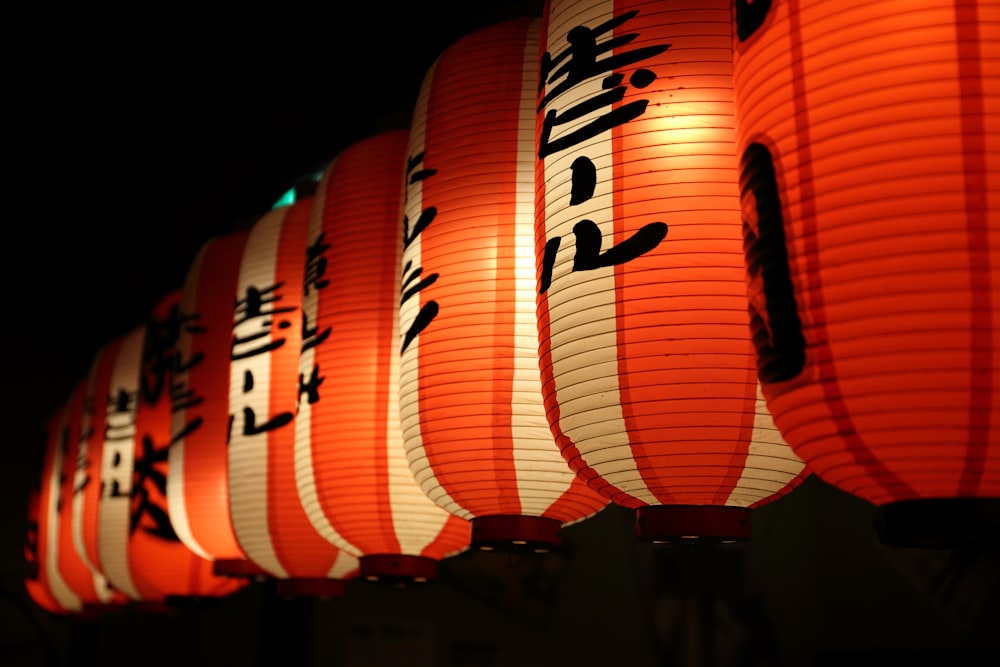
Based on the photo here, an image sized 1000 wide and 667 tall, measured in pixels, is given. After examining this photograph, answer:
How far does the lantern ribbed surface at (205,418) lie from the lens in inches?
168

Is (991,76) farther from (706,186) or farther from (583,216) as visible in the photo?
(583,216)

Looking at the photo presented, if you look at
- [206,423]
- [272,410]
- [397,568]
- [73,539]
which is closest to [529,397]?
[397,568]

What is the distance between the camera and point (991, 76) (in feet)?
4.67

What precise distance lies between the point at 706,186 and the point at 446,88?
111 centimetres

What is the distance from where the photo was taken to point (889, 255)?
57.1 inches

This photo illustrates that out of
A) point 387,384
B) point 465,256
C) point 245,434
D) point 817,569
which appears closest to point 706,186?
point 465,256

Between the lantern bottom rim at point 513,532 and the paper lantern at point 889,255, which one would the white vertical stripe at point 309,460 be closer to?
the lantern bottom rim at point 513,532

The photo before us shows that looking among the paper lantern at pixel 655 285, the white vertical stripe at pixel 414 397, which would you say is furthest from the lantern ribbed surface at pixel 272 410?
the paper lantern at pixel 655 285

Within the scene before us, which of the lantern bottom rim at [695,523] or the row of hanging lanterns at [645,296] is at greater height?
the row of hanging lanterns at [645,296]

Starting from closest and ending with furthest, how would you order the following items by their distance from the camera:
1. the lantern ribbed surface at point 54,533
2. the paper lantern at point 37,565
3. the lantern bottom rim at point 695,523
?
the lantern bottom rim at point 695,523 < the lantern ribbed surface at point 54,533 < the paper lantern at point 37,565

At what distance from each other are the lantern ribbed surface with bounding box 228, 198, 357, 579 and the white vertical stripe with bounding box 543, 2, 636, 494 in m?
1.69

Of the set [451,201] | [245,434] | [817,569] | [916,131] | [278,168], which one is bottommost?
[817,569]

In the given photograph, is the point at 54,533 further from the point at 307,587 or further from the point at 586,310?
the point at 586,310

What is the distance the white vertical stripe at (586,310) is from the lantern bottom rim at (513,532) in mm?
487
